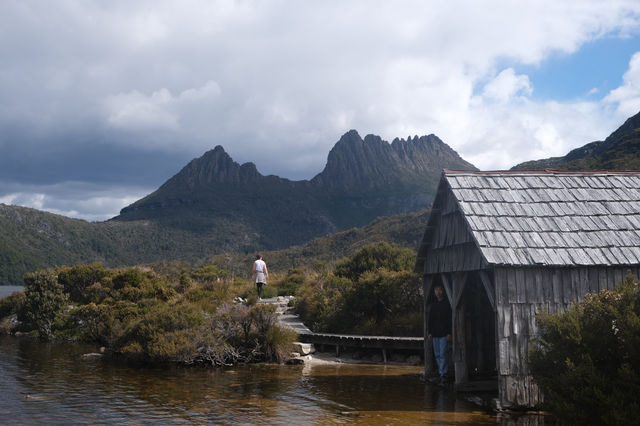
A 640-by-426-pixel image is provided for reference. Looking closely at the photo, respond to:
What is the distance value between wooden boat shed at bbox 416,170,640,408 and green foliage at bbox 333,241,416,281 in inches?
457

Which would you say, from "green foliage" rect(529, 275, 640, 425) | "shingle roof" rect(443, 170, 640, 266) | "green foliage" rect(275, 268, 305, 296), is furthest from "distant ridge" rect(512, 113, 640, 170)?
"green foliage" rect(529, 275, 640, 425)

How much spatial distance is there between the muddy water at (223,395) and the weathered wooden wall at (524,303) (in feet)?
2.55

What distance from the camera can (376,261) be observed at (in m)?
25.4

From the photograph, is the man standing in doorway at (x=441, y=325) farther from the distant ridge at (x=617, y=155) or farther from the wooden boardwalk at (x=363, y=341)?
the distant ridge at (x=617, y=155)

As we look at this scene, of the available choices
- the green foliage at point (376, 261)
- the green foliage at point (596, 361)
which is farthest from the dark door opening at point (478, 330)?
the green foliage at point (376, 261)

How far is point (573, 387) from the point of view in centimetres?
749

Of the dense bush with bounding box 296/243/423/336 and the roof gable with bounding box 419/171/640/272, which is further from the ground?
the roof gable with bounding box 419/171/640/272

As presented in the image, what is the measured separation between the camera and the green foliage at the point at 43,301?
79.7ft

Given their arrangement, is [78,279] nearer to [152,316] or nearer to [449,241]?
[152,316]

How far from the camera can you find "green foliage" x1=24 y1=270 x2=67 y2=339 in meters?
24.3

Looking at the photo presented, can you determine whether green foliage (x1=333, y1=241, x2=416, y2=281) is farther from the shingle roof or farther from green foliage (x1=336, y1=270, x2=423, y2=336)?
the shingle roof

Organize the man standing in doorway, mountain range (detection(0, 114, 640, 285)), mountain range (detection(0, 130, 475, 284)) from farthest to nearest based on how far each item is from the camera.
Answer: mountain range (detection(0, 130, 475, 284)), mountain range (detection(0, 114, 640, 285)), the man standing in doorway

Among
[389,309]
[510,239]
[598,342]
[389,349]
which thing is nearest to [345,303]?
[389,309]

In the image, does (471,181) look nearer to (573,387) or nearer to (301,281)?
(573,387)
